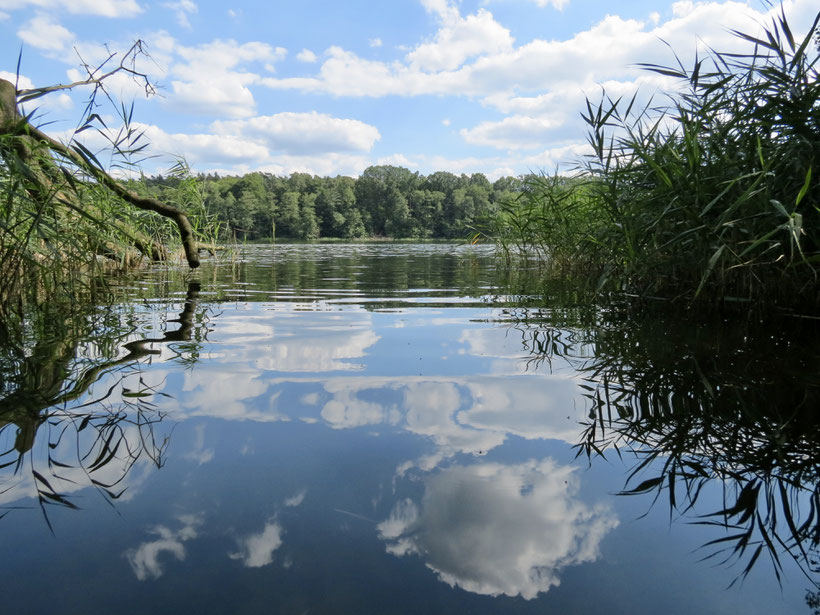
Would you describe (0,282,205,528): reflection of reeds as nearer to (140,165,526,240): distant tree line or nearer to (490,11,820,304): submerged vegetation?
(490,11,820,304): submerged vegetation

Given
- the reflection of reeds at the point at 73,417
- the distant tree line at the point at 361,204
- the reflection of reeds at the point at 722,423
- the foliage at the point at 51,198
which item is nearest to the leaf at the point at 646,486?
the reflection of reeds at the point at 722,423

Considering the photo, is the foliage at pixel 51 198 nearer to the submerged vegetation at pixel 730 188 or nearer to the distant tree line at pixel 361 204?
the submerged vegetation at pixel 730 188

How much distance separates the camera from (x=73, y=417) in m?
2.60

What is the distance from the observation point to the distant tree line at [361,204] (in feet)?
202

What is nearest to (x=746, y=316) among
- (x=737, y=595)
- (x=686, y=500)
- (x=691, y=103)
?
(x=691, y=103)

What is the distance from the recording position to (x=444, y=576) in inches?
58.3

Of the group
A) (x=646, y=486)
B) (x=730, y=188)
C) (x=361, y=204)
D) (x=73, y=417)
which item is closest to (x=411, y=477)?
(x=646, y=486)

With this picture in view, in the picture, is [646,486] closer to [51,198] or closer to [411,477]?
[411,477]

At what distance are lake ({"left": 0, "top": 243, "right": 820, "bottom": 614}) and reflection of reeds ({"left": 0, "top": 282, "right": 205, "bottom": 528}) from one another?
0.05ft

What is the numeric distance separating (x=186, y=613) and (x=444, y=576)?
2.06 feet

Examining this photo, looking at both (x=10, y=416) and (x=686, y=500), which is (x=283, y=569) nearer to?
(x=686, y=500)

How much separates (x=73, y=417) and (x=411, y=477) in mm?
1652

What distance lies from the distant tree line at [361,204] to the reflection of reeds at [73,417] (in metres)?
46.0

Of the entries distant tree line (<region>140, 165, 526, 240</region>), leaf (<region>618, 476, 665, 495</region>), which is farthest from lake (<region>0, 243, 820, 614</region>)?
distant tree line (<region>140, 165, 526, 240</region>)
